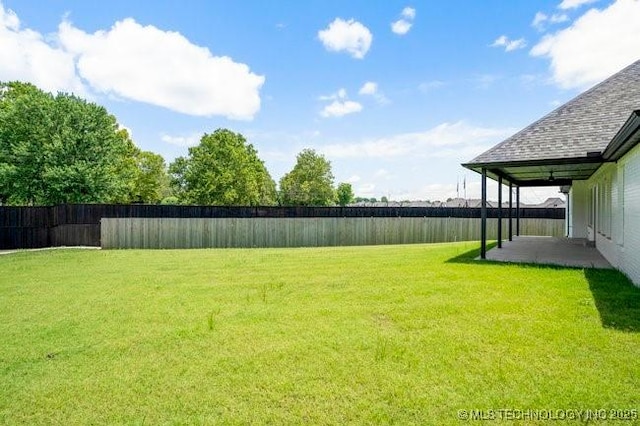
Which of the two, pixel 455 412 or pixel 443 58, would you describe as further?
pixel 443 58

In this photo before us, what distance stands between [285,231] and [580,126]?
1067 cm

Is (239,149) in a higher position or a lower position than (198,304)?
higher

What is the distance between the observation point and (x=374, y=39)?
14016 millimetres

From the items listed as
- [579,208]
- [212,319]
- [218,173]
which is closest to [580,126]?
[579,208]

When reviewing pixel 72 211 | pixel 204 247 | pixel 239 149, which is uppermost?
pixel 239 149

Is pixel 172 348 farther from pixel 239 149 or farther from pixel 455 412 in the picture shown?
pixel 239 149

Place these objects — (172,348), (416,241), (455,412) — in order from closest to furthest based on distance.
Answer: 1. (455,412)
2. (172,348)
3. (416,241)

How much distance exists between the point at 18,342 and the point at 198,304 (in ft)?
7.02

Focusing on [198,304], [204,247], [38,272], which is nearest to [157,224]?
[204,247]

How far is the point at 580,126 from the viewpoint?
9.34 metres

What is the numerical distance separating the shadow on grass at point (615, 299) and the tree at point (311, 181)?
34997mm

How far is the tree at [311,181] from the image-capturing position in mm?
41938

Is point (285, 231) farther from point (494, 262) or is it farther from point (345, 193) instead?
point (345, 193)

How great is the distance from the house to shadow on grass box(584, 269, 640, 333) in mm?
278
